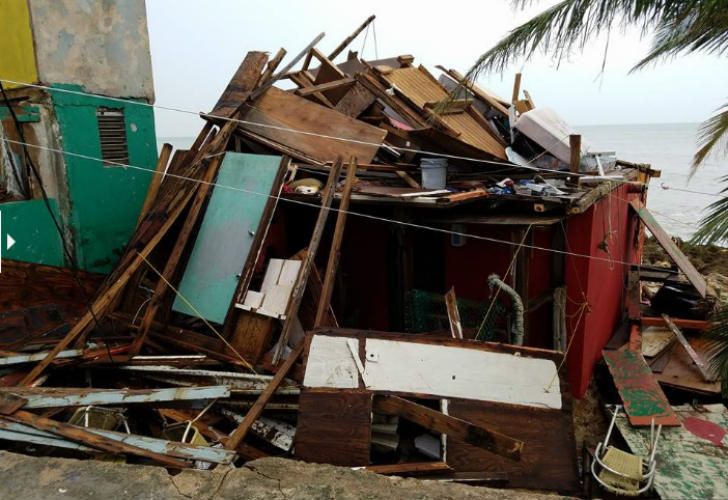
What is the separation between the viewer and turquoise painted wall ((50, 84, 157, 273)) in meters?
7.32

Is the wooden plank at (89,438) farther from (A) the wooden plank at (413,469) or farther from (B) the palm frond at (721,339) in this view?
(B) the palm frond at (721,339)

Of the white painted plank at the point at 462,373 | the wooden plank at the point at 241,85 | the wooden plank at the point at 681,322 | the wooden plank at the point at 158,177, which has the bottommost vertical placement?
the white painted plank at the point at 462,373

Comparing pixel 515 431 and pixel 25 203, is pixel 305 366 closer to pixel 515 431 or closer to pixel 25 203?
pixel 515 431

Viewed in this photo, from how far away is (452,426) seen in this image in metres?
4.16

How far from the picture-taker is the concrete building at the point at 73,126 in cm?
698

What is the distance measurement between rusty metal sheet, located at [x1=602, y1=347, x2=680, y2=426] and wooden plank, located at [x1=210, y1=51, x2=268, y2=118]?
6.48 m

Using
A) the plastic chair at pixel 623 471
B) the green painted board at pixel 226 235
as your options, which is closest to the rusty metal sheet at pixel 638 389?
the plastic chair at pixel 623 471

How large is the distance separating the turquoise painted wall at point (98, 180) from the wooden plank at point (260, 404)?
13.4ft

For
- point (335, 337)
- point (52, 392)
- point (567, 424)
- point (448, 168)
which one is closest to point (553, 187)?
point (448, 168)

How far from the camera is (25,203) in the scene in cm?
705

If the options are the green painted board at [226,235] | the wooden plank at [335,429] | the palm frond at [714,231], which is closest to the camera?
the wooden plank at [335,429]

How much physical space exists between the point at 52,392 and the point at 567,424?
4731 mm

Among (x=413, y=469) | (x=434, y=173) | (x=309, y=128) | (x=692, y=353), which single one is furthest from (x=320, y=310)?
(x=692, y=353)

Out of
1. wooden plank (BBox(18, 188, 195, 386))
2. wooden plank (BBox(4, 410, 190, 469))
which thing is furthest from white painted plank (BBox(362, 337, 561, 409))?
wooden plank (BBox(18, 188, 195, 386))
